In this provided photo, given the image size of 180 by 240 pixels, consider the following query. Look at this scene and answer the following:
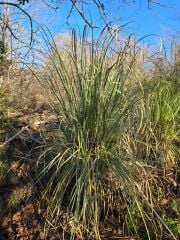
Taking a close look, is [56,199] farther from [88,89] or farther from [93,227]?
[88,89]

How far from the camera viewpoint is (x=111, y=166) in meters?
4.43

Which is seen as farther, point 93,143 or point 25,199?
point 25,199

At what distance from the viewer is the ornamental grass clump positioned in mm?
4379

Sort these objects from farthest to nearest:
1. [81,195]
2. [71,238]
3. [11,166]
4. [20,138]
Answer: [20,138] < [11,166] < [81,195] < [71,238]

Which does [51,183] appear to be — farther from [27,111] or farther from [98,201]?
[27,111]

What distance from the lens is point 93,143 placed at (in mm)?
4590

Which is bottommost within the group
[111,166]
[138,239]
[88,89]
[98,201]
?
[138,239]

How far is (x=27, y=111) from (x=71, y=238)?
9.70 ft

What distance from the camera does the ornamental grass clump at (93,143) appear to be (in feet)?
14.4

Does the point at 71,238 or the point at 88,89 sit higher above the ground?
the point at 88,89

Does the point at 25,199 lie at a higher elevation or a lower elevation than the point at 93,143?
lower

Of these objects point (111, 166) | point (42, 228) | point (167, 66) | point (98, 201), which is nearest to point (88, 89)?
point (111, 166)

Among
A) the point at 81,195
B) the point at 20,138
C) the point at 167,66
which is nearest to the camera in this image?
the point at 81,195

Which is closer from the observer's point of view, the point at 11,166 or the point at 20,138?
the point at 11,166
